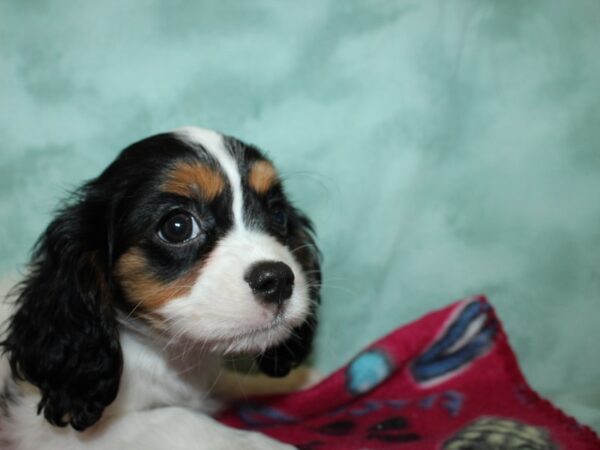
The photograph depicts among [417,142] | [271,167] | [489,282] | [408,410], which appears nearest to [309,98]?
[417,142]

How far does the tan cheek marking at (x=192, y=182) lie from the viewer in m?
2.33

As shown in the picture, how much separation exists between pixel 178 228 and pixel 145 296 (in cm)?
24

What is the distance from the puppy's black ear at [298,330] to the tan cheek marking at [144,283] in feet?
2.27

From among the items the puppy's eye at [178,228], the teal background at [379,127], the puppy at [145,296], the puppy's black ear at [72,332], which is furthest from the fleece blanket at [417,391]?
the puppy's eye at [178,228]

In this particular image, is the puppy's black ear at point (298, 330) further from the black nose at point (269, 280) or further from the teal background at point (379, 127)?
the black nose at point (269, 280)

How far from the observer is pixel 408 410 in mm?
2896

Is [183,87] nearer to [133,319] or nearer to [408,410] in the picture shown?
[133,319]

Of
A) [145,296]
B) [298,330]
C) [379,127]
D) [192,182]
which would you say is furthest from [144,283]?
[379,127]

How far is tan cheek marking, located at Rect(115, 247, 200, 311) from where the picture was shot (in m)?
2.23

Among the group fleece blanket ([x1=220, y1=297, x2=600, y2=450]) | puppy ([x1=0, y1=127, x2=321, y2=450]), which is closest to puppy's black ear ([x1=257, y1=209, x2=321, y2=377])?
fleece blanket ([x1=220, y1=297, x2=600, y2=450])

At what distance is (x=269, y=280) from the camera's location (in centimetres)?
208

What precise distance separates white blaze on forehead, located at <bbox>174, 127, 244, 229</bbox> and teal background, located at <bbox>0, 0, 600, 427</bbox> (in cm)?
68

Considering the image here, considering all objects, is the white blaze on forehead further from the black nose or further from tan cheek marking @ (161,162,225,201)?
the black nose

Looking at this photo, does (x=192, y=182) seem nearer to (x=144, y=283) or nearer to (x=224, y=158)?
(x=224, y=158)
